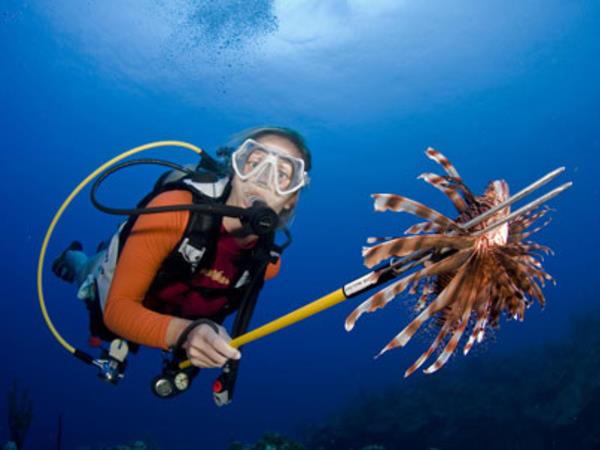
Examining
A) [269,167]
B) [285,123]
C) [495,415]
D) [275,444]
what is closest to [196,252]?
[269,167]

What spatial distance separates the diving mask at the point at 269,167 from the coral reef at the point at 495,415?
11.7 meters

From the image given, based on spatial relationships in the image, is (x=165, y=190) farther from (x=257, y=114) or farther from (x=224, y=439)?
(x=224, y=439)

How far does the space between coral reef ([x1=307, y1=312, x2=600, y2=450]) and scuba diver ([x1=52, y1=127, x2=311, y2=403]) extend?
1122 centimetres

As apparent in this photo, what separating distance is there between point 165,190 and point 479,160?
210 feet

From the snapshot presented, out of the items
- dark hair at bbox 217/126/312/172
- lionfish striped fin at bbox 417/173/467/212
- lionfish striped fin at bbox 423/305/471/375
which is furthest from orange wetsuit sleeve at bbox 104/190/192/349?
lionfish striped fin at bbox 417/173/467/212

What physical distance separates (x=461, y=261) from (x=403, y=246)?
0.23 m

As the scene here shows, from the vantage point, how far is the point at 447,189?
1.48 m

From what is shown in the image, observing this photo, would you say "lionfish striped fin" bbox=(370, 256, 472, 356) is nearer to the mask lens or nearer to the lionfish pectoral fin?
the lionfish pectoral fin

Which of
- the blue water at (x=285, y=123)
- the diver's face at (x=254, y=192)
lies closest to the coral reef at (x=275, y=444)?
the blue water at (x=285, y=123)

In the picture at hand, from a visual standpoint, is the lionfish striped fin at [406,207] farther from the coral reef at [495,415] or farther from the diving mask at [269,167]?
the coral reef at [495,415]

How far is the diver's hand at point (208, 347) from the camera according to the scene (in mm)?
1794

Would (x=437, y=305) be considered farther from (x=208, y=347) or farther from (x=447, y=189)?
(x=208, y=347)

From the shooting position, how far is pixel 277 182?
10.2 ft

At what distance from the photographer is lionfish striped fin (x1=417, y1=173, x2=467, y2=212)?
1456 millimetres
